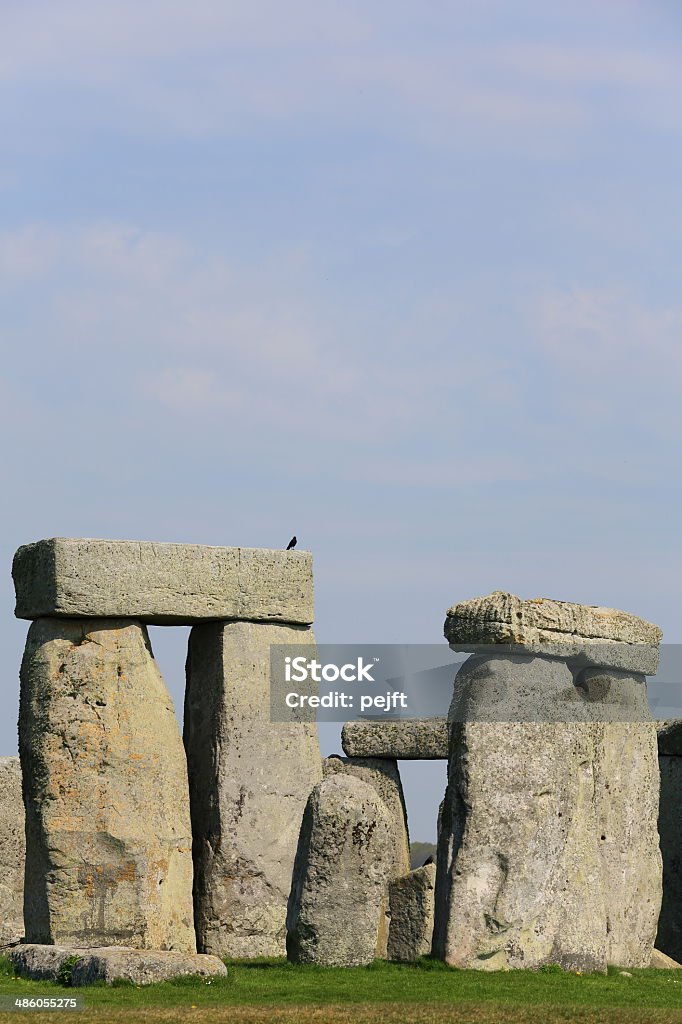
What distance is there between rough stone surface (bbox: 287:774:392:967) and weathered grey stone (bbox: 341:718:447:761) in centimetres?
561

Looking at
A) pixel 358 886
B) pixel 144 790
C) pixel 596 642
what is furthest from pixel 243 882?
pixel 596 642

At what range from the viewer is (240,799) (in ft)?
61.6

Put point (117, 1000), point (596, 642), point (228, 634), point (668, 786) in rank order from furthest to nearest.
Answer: point (668, 786) < point (228, 634) < point (596, 642) < point (117, 1000)

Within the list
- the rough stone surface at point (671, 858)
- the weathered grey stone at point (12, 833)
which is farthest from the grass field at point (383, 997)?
the weathered grey stone at point (12, 833)

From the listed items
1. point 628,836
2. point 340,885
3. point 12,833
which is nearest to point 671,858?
point 628,836

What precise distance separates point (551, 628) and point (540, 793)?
1.48 metres

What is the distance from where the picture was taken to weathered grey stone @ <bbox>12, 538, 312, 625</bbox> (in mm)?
17594

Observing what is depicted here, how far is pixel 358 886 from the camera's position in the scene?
51.1 ft

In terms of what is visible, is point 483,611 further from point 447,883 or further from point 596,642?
point 447,883

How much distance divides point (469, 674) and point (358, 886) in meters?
2.06

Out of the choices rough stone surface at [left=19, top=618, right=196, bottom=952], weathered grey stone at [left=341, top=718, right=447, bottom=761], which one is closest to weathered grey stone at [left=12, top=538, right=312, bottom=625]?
rough stone surface at [left=19, top=618, right=196, bottom=952]

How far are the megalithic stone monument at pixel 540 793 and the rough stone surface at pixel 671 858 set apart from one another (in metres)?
3.58

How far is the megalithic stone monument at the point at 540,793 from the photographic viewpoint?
15516 millimetres

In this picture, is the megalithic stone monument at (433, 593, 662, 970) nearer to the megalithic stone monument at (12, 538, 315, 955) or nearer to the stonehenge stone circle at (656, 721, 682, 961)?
the megalithic stone monument at (12, 538, 315, 955)
